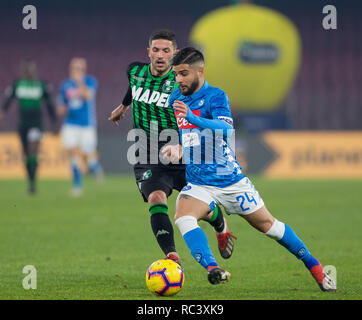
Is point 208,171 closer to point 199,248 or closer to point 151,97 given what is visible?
point 199,248

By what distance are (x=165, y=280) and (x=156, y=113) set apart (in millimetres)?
1644

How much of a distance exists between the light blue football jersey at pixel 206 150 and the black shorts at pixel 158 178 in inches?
24.9

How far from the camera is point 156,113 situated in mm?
6582

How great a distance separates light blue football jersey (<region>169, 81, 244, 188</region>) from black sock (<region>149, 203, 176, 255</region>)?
49cm

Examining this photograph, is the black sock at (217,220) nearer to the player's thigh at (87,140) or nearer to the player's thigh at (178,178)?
the player's thigh at (178,178)

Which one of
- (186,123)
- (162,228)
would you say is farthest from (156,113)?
(162,228)

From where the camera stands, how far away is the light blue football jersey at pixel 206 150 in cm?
573

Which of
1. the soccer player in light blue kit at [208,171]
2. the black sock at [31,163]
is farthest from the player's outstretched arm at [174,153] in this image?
the black sock at [31,163]

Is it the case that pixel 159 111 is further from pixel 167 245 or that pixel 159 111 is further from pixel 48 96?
pixel 48 96

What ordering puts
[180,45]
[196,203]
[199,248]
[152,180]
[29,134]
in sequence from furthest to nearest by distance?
[180,45], [29,134], [152,180], [196,203], [199,248]

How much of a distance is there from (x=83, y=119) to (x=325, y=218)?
5993 millimetres

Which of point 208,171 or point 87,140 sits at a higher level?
point 208,171

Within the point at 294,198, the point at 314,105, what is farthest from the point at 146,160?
the point at 314,105

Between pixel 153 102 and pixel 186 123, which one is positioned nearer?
pixel 186 123
